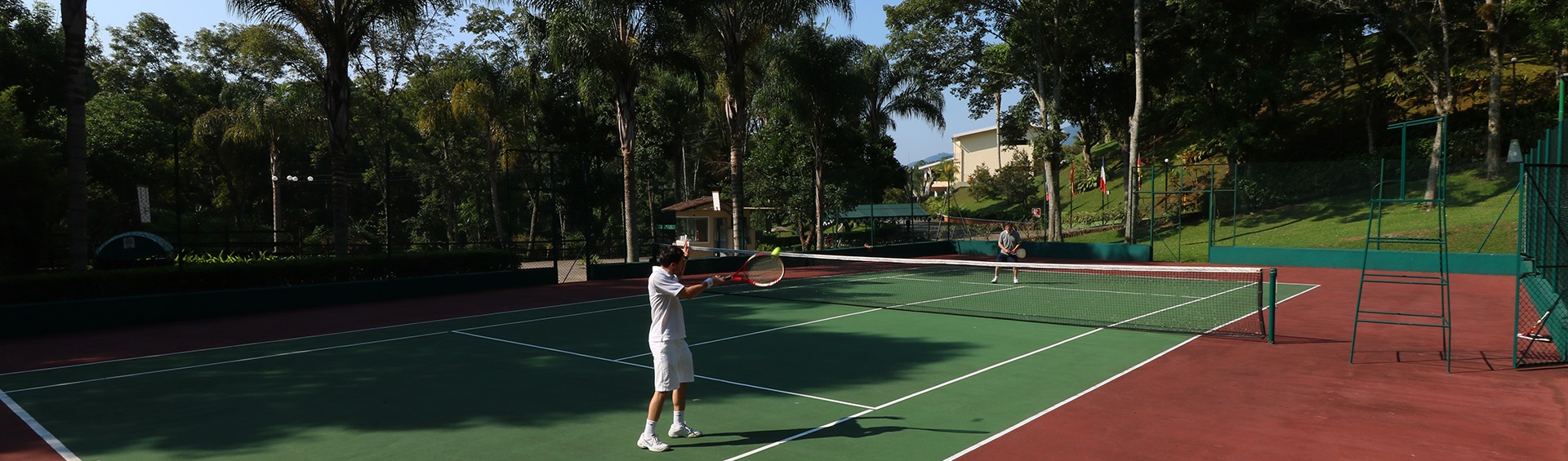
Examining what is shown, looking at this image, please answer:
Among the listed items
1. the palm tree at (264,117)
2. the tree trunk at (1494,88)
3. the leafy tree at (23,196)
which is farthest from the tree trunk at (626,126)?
the tree trunk at (1494,88)

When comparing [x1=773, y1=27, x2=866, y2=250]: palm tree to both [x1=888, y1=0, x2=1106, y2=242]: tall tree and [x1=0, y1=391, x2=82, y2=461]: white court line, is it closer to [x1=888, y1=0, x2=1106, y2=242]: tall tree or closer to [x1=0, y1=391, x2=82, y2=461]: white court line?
[x1=888, y1=0, x2=1106, y2=242]: tall tree

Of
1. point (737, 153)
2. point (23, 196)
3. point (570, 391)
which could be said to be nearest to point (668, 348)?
point (570, 391)

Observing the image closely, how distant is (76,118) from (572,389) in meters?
14.0

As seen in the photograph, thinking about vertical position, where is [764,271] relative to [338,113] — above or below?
below

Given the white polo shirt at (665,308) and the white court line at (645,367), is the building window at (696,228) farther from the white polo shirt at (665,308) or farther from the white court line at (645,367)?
the white polo shirt at (665,308)

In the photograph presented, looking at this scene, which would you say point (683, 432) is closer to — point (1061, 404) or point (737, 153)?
point (1061, 404)

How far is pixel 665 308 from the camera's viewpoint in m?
7.03

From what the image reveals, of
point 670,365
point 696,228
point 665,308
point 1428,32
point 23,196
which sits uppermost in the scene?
point 1428,32

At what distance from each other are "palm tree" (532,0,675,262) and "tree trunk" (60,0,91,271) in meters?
10.4

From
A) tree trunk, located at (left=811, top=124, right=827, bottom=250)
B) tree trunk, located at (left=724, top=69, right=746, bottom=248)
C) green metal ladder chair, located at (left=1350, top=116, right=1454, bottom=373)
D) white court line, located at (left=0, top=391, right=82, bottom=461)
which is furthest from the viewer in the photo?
tree trunk, located at (left=811, top=124, right=827, bottom=250)

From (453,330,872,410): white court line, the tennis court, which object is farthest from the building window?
(453,330,872,410): white court line

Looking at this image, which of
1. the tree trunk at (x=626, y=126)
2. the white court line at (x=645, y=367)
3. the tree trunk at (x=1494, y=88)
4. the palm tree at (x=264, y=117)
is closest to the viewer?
the white court line at (x=645, y=367)

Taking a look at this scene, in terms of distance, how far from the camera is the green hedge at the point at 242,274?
14.8 m

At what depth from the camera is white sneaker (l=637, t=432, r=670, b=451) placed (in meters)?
6.86
